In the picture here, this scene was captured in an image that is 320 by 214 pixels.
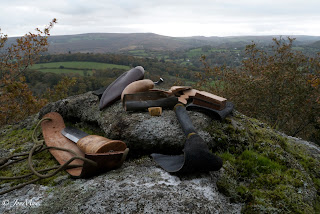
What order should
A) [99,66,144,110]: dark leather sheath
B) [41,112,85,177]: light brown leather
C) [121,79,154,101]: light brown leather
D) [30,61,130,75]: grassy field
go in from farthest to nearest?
[30,61,130,75]: grassy field < [99,66,144,110]: dark leather sheath < [121,79,154,101]: light brown leather < [41,112,85,177]: light brown leather

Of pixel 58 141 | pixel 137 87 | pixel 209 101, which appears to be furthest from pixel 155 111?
pixel 58 141


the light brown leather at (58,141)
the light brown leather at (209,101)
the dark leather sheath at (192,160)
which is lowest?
the light brown leather at (58,141)

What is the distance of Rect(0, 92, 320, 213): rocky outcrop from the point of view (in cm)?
253

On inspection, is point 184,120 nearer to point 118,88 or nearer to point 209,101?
point 209,101

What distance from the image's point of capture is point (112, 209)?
94.1 inches

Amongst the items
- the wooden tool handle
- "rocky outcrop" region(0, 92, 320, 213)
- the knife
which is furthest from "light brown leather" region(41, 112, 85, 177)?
the wooden tool handle

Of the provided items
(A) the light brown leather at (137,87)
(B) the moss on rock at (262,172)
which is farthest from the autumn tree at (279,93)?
(A) the light brown leather at (137,87)

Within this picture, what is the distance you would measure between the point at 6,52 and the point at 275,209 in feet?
62.7

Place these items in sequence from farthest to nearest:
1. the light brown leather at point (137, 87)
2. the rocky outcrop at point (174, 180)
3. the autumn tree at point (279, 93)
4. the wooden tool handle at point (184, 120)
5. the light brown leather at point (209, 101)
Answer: the autumn tree at point (279, 93) → the light brown leather at point (137, 87) → the light brown leather at point (209, 101) → the wooden tool handle at point (184, 120) → the rocky outcrop at point (174, 180)

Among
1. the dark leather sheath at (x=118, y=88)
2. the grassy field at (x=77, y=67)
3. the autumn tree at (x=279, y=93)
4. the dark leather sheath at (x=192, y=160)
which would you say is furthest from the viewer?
the grassy field at (x=77, y=67)

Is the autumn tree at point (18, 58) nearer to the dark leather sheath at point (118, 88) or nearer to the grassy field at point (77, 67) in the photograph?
the dark leather sheath at point (118, 88)

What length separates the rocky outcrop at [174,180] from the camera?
8.31 feet

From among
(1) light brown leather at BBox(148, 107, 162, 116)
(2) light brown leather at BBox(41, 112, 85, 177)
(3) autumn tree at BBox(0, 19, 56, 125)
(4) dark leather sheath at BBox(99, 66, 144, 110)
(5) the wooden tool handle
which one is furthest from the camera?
(3) autumn tree at BBox(0, 19, 56, 125)

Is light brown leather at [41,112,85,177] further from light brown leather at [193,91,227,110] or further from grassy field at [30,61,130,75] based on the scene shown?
grassy field at [30,61,130,75]
